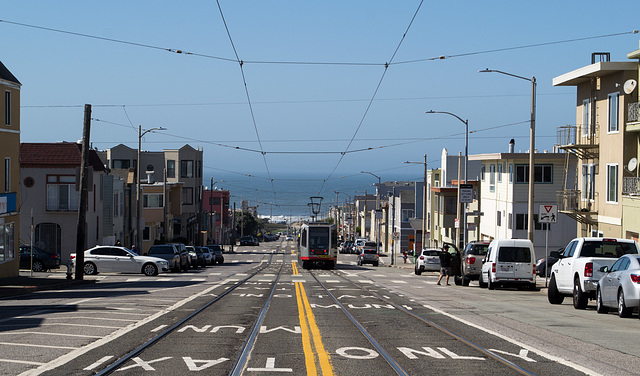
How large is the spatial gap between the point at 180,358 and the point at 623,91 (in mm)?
28124

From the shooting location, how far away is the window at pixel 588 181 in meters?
37.4

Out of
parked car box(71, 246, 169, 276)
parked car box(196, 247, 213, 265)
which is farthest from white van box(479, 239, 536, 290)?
parked car box(196, 247, 213, 265)

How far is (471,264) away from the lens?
3312 centimetres

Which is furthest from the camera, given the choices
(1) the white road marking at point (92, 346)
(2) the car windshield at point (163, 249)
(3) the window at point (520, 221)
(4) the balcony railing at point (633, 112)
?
(3) the window at point (520, 221)

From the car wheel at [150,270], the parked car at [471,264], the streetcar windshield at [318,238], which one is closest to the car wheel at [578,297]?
the parked car at [471,264]

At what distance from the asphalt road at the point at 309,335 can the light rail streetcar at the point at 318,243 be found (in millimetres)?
24364

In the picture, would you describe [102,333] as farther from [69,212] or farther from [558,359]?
[69,212]

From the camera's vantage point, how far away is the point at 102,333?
14109 mm

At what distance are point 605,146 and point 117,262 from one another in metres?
23.4

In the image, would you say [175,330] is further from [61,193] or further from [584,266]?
[61,193]

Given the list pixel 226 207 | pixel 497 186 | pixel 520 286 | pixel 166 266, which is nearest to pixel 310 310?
pixel 520 286

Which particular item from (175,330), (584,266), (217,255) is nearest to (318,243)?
(217,255)

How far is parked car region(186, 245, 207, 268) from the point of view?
49531 mm

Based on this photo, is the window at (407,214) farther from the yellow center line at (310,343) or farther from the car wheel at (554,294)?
the yellow center line at (310,343)
